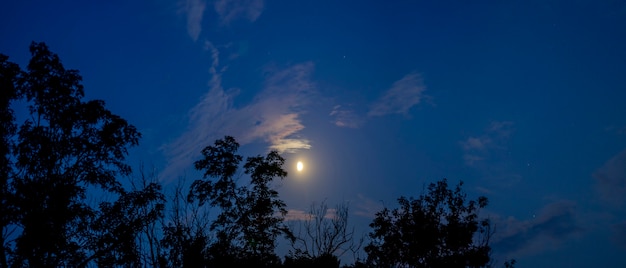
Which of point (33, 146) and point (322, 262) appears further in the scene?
point (322, 262)

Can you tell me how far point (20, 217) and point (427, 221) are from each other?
30439 millimetres

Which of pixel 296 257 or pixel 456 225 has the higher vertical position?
pixel 456 225

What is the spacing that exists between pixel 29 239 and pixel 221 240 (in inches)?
416

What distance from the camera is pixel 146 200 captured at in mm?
20641

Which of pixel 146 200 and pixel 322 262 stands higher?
pixel 146 200

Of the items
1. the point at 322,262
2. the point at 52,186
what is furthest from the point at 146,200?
the point at 322,262

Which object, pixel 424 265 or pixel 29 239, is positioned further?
pixel 424 265

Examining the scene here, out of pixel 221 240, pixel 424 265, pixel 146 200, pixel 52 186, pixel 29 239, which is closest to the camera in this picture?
pixel 29 239

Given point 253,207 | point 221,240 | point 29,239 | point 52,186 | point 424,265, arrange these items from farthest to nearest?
point 424,265
point 253,207
point 221,240
point 52,186
point 29,239

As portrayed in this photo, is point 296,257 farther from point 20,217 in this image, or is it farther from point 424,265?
point 424,265

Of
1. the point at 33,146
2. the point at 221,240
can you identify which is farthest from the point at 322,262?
the point at 33,146

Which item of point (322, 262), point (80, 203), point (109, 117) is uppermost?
point (109, 117)

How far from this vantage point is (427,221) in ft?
112

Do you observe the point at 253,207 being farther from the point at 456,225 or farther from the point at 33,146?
the point at 456,225
